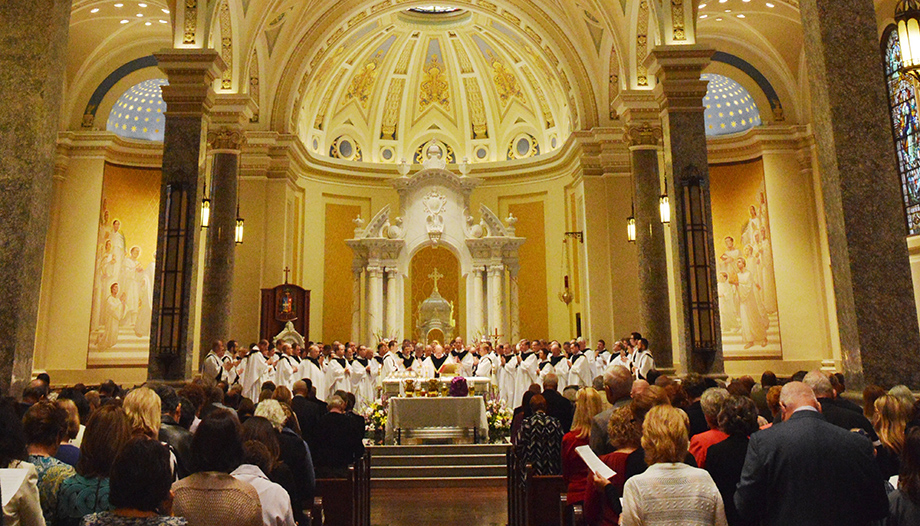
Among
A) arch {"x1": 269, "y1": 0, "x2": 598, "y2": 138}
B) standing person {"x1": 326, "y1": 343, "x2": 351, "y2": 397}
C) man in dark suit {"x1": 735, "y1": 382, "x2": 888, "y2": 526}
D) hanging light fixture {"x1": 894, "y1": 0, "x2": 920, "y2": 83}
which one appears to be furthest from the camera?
arch {"x1": 269, "y1": 0, "x2": 598, "y2": 138}

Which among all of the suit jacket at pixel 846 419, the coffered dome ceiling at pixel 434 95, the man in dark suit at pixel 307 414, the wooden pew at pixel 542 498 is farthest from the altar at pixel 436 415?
the coffered dome ceiling at pixel 434 95

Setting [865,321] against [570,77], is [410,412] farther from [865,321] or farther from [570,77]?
[570,77]

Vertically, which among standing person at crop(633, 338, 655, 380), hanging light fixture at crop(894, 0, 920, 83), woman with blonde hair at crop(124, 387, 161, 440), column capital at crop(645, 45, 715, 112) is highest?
column capital at crop(645, 45, 715, 112)

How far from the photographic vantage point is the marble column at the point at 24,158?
5.58 meters

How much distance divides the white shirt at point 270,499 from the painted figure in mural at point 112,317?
1527 cm

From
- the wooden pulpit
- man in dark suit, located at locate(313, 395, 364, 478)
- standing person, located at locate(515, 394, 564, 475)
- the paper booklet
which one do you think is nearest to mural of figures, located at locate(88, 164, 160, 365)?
the wooden pulpit

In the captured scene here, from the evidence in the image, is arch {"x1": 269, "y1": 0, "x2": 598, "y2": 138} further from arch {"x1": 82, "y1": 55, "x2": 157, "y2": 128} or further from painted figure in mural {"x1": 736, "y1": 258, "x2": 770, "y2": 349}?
painted figure in mural {"x1": 736, "y1": 258, "x2": 770, "y2": 349}

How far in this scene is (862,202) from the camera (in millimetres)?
5883

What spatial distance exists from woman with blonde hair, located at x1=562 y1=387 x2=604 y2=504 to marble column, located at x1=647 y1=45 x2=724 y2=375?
5.41 metres

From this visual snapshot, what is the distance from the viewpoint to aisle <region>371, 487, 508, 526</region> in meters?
7.30

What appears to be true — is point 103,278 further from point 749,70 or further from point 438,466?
point 749,70

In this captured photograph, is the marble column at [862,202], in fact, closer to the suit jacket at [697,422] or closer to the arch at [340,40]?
the suit jacket at [697,422]

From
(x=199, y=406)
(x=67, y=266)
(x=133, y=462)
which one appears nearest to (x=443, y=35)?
(x=67, y=266)

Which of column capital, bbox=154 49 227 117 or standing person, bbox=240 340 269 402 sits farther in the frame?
standing person, bbox=240 340 269 402
